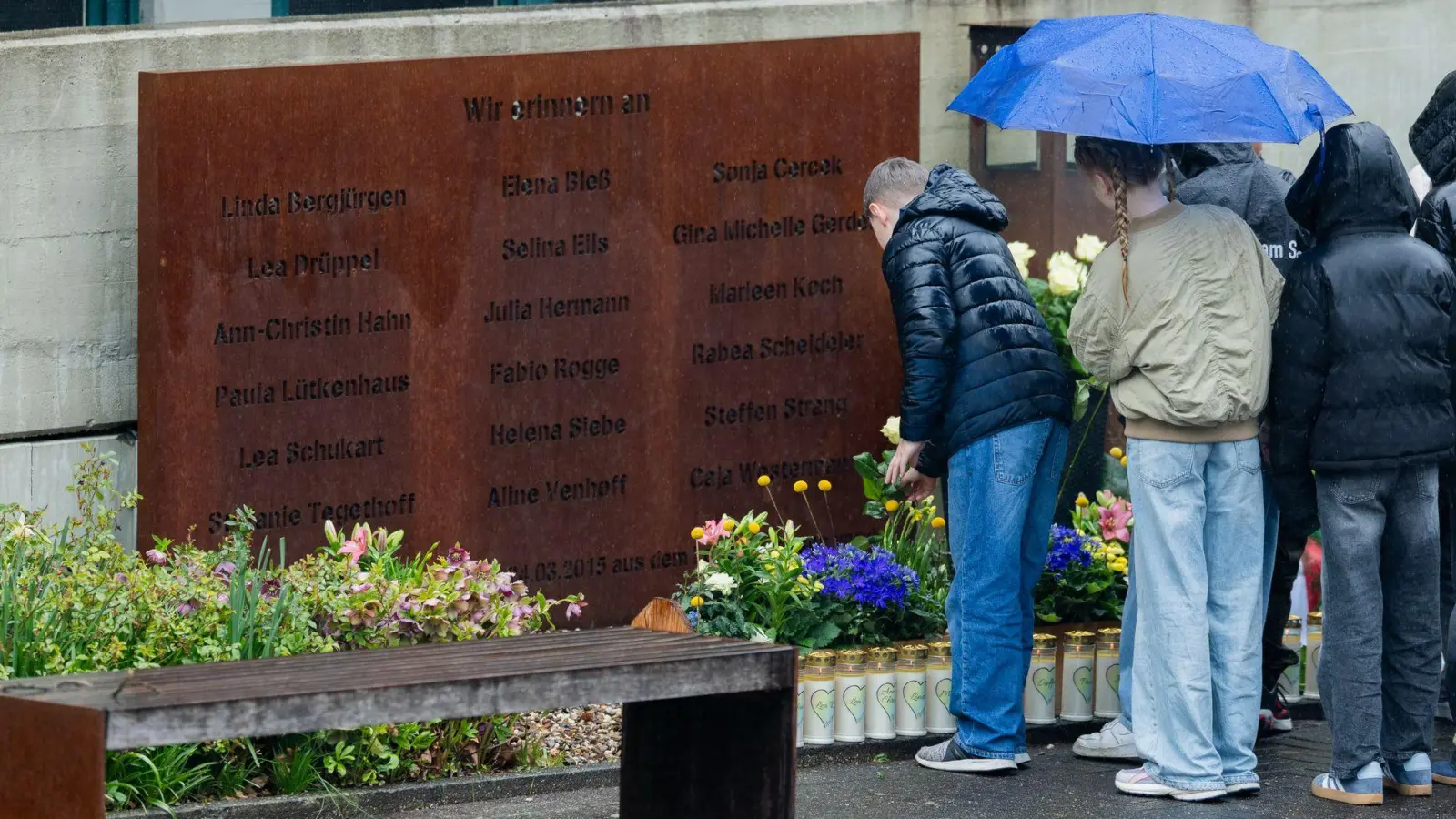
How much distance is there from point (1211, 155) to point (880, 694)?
1.93 meters

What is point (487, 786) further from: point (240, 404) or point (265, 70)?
point (265, 70)

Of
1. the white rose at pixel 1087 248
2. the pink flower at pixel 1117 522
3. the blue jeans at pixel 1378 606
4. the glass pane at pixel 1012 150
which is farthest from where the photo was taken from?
the glass pane at pixel 1012 150

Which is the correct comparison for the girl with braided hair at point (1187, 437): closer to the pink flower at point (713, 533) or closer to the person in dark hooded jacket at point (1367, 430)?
the person in dark hooded jacket at point (1367, 430)

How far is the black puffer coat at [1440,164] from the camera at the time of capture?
239 inches

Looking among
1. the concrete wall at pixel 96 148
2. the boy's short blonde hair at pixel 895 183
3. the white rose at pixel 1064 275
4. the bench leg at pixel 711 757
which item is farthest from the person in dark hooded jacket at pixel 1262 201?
the concrete wall at pixel 96 148

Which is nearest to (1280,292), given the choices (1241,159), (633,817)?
(1241,159)

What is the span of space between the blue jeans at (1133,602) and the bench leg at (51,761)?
3.09m

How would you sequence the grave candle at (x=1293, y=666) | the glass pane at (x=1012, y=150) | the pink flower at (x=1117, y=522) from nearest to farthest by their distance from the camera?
the grave candle at (x=1293, y=666) < the pink flower at (x=1117, y=522) < the glass pane at (x=1012, y=150)

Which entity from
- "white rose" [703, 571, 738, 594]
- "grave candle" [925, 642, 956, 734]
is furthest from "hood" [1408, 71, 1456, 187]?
"white rose" [703, 571, 738, 594]

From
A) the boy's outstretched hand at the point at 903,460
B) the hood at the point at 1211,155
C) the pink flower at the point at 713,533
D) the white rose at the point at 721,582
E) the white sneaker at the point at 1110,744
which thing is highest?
the hood at the point at 1211,155

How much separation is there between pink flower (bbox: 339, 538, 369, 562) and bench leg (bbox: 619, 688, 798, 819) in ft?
4.58

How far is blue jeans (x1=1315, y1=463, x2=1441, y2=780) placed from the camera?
5.70 metres

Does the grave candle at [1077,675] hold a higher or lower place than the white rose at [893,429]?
lower

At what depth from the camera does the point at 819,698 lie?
20.6ft
